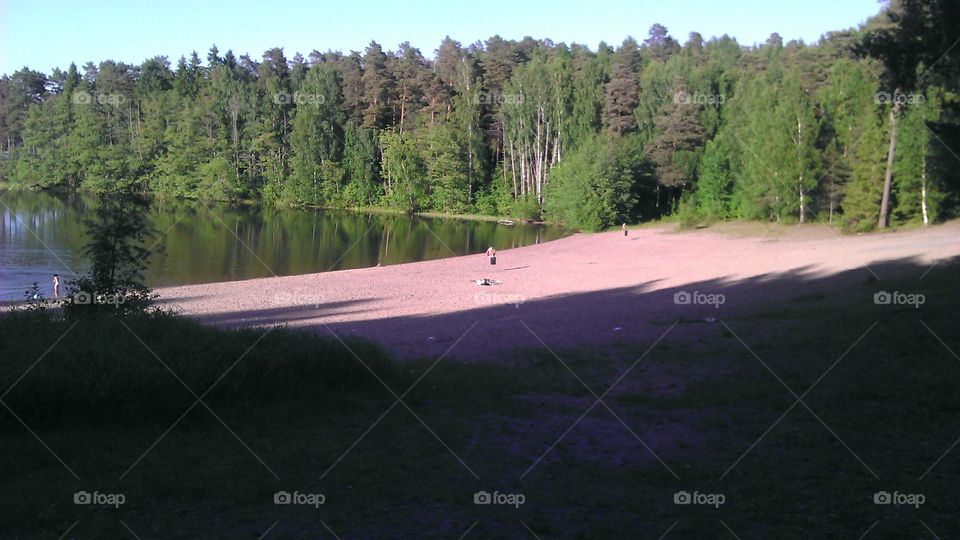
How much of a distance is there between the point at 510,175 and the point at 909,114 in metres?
46.8

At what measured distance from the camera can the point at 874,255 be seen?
27.9 m

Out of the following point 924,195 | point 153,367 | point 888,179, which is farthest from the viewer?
point 888,179

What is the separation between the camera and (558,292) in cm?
2756

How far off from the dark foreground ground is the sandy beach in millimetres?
4274

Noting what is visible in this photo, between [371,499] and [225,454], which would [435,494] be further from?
[225,454]

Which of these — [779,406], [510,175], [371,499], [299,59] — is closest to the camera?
[371,499]

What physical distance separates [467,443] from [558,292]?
20117 mm

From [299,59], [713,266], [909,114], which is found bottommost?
[713,266]

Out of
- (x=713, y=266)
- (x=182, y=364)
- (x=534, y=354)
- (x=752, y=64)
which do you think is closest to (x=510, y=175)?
(x=752, y=64)

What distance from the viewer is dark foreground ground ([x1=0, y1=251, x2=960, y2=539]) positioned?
18.2 ft

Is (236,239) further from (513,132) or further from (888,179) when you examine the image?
(888,179)

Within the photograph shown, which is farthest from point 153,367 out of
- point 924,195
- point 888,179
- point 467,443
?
point 888,179

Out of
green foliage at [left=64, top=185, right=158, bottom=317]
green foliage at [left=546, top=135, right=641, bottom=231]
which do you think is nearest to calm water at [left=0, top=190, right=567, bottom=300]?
green foliage at [left=546, top=135, right=641, bottom=231]

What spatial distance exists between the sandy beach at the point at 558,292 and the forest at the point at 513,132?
7575 millimetres
